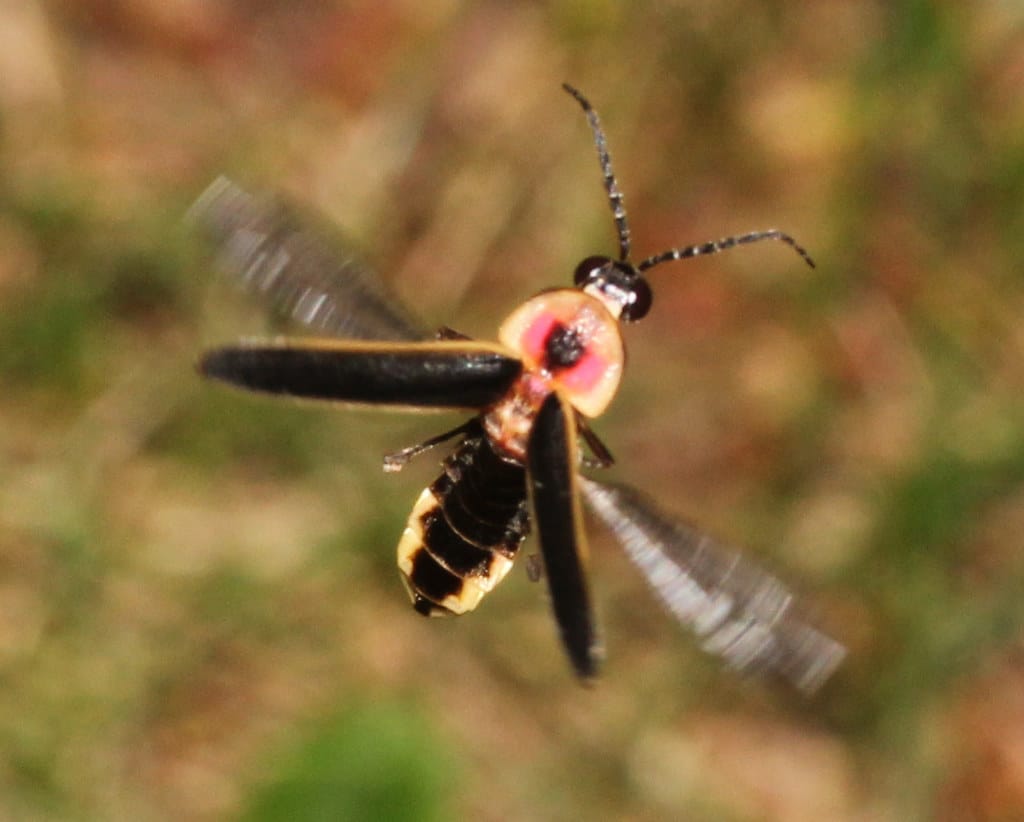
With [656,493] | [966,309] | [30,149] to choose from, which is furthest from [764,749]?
[30,149]

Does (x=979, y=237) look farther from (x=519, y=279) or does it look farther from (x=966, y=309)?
(x=519, y=279)

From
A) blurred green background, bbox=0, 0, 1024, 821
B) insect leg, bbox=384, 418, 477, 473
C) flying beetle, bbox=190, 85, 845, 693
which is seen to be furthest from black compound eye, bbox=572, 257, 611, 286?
blurred green background, bbox=0, 0, 1024, 821

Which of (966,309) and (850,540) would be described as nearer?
(850,540)

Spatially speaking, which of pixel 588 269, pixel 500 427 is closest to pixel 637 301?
pixel 588 269

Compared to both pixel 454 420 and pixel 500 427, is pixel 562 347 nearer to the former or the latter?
pixel 500 427

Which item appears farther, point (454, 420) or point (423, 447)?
point (454, 420)
